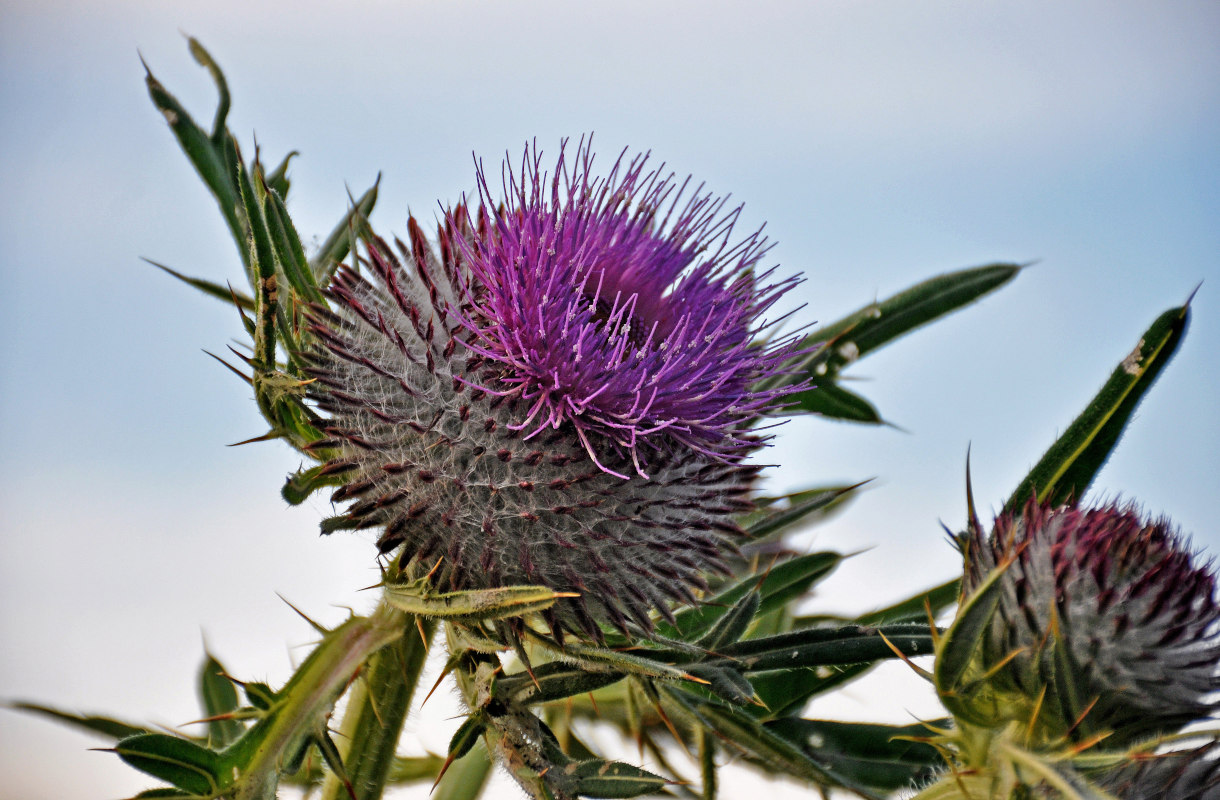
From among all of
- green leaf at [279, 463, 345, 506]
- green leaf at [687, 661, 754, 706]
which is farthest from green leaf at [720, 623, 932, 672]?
green leaf at [279, 463, 345, 506]

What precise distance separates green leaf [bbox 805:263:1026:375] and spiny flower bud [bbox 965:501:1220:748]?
102 centimetres

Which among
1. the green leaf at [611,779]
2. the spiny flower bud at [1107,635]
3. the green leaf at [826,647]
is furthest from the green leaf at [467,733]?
the spiny flower bud at [1107,635]

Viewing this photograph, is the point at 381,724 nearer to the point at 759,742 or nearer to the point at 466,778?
the point at 466,778

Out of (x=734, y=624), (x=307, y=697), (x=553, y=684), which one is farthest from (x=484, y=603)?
(x=734, y=624)

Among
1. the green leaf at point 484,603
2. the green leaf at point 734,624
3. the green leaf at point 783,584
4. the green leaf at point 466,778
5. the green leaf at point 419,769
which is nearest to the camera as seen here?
the green leaf at point 484,603

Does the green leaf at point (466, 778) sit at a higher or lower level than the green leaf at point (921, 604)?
lower

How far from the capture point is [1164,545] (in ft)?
6.79

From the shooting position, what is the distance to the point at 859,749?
249 centimetres

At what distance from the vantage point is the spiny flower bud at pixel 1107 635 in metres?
1.99

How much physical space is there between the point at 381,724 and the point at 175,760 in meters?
0.57

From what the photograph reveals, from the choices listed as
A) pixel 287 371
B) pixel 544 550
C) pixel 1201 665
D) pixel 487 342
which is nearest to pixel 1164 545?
pixel 1201 665

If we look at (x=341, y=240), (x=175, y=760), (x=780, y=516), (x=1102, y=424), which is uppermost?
(x=341, y=240)

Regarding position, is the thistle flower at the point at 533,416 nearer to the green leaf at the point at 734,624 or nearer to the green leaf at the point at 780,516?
the green leaf at the point at 734,624

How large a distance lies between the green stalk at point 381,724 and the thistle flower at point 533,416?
293mm
